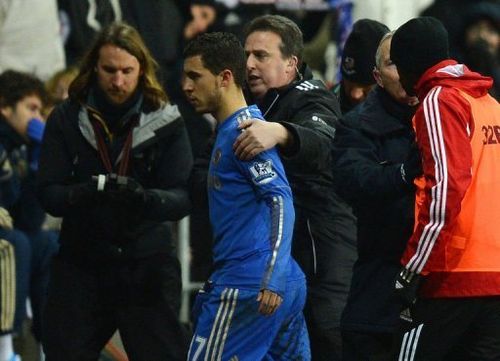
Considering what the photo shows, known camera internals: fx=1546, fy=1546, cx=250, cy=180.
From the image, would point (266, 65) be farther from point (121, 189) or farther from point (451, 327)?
point (451, 327)

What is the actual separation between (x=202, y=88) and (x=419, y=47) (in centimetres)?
96

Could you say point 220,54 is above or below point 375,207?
above

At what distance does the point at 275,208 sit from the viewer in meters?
6.38

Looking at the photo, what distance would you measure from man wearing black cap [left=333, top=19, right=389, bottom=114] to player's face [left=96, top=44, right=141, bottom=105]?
1108 mm

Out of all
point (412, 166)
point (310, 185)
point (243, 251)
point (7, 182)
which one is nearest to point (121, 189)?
point (310, 185)

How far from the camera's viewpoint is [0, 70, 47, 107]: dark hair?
10.6 metres

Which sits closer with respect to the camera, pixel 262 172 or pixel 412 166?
pixel 262 172

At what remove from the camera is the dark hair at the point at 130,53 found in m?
8.00

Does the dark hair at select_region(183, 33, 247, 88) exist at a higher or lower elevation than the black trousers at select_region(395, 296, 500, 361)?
higher

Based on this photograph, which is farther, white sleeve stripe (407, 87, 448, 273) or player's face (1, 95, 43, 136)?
player's face (1, 95, 43, 136)

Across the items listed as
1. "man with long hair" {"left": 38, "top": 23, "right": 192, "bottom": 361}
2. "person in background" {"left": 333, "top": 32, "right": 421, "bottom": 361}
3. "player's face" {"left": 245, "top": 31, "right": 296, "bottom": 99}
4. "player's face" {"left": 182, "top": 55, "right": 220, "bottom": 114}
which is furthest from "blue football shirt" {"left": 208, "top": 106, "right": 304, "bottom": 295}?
"man with long hair" {"left": 38, "top": 23, "right": 192, "bottom": 361}

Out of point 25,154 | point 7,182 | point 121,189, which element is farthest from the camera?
point 25,154

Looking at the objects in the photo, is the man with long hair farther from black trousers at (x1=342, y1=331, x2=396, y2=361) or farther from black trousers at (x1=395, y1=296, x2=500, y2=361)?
black trousers at (x1=395, y1=296, x2=500, y2=361)

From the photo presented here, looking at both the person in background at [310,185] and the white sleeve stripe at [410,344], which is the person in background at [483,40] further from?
the white sleeve stripe at [410,344]
